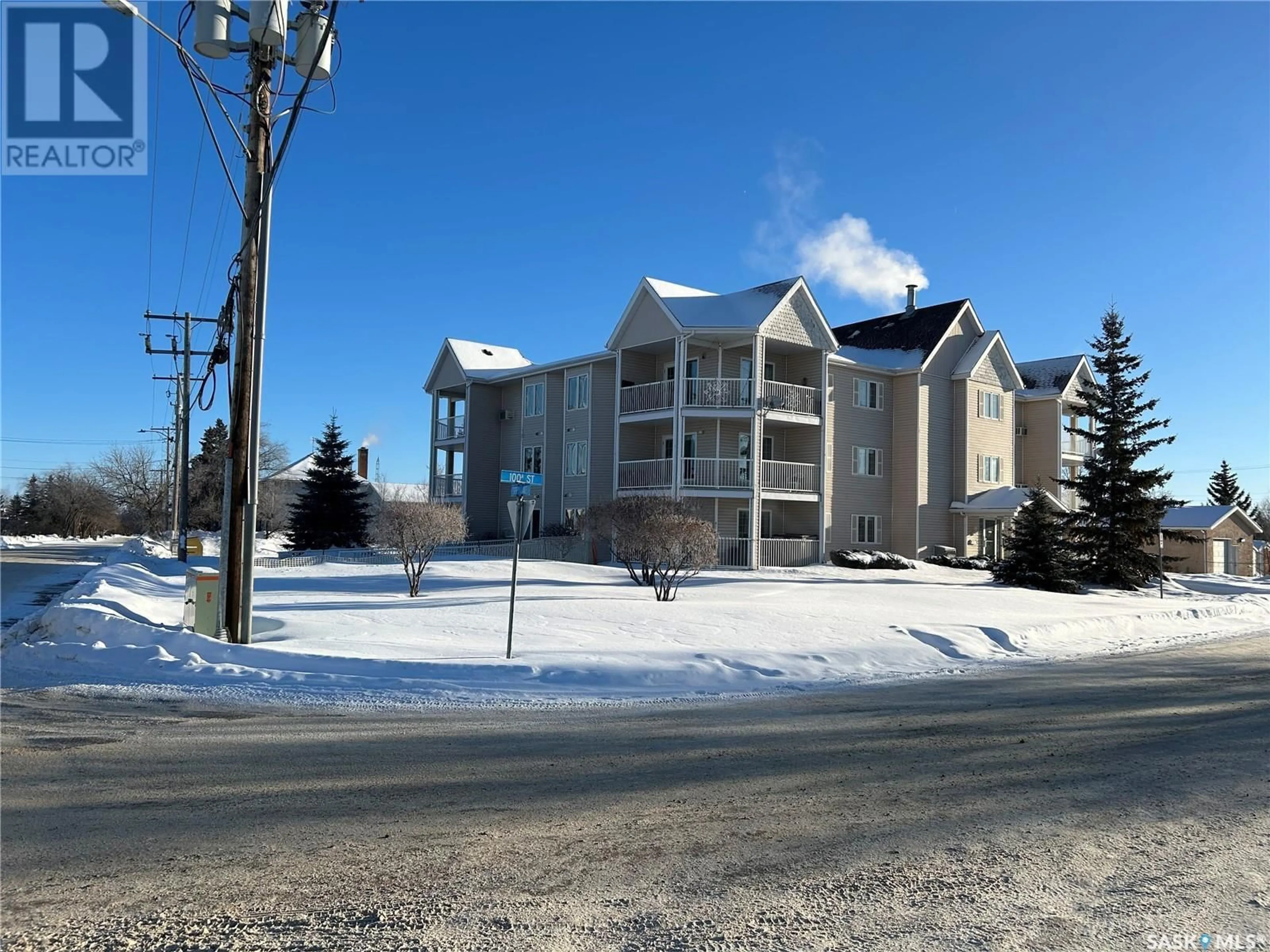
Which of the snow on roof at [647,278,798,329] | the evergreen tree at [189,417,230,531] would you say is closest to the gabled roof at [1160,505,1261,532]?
the snow on roof at [647,278,798,329]

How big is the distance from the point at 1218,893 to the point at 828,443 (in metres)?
30.8

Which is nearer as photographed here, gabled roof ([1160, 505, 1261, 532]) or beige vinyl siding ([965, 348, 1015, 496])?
beige vinyl siding ([965, 348, 1015, 496])

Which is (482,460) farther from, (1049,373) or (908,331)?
(1049,373)

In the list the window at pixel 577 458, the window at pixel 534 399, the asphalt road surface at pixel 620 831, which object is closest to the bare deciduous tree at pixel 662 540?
the asphalt road surface at pixel 620 831

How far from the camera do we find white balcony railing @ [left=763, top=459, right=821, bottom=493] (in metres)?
33.1

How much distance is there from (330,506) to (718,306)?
23546 millimetres

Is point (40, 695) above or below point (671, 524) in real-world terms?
below

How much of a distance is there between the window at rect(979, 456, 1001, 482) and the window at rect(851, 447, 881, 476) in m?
5.56

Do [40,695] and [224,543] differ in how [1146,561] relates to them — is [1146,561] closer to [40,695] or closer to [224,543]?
[224,543]

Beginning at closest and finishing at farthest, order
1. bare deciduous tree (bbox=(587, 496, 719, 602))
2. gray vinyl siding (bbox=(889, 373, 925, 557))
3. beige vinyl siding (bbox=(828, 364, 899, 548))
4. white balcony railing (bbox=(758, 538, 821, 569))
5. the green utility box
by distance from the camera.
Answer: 1. the green utility box
2. bare deciduous tree (bbox=(587, 496, 719, 602))
3. white balcony railing (bbox=(758, 538, 821, 569))
4. beige vinyl siding (bbox=(828, 364, 899, 548))
5. gray vinyl siding (bbox=(889, 373, 925, 557))

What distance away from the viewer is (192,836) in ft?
16.7

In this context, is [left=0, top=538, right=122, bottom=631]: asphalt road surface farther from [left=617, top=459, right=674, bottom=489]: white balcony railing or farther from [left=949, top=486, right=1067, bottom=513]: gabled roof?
[left=949, top=486, right=1067, bottom=513]: gabled roof

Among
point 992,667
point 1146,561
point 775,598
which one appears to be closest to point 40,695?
point 992,667

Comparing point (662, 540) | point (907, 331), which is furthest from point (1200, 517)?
point (662, 540)
